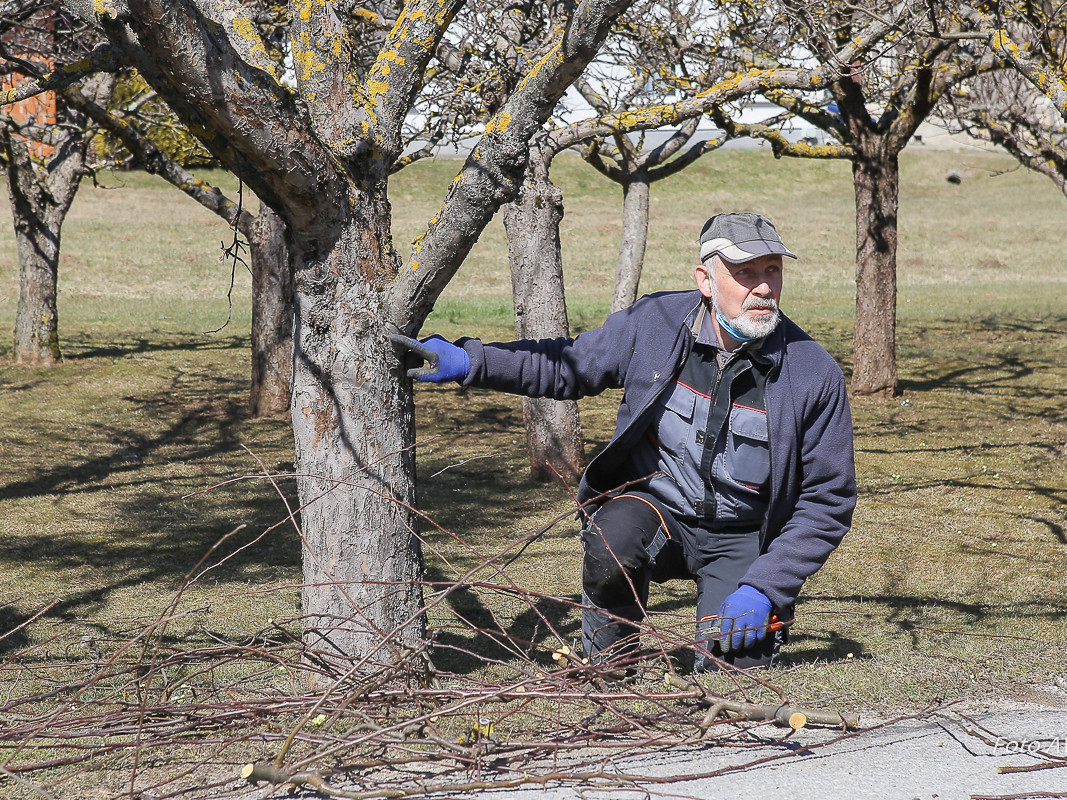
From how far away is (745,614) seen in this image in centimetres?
310

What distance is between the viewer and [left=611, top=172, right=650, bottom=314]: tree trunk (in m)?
12.1

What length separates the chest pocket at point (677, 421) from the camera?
137 inches

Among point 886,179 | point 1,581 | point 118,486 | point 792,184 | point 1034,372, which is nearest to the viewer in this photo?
point 1,581

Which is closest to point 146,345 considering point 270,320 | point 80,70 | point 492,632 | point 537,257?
point 270,320

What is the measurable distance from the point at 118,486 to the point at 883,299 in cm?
795

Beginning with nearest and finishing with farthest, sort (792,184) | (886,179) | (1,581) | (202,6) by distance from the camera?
(202,6) < (1,581) < (886,179) < (792,184)

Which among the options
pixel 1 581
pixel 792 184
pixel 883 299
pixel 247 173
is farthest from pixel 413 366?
pixel 792 184

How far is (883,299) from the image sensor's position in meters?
10.8

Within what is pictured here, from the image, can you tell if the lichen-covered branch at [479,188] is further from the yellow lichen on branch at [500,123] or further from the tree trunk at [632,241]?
the tree trunk at [632,241]

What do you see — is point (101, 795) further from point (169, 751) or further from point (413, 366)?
point (413, 366)

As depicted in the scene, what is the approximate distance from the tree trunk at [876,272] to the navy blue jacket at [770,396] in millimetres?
7783

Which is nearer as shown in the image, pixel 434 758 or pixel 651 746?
pixel 434 758

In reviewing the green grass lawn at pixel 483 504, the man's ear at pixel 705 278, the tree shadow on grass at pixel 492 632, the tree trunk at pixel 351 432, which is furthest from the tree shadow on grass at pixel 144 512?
the man's ear at pixel 705 278

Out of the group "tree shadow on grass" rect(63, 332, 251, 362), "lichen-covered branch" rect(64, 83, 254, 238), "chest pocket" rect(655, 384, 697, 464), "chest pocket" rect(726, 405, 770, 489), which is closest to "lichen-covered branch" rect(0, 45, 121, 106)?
"lichen-covered branch" rect(64, 83, 254, 238)
